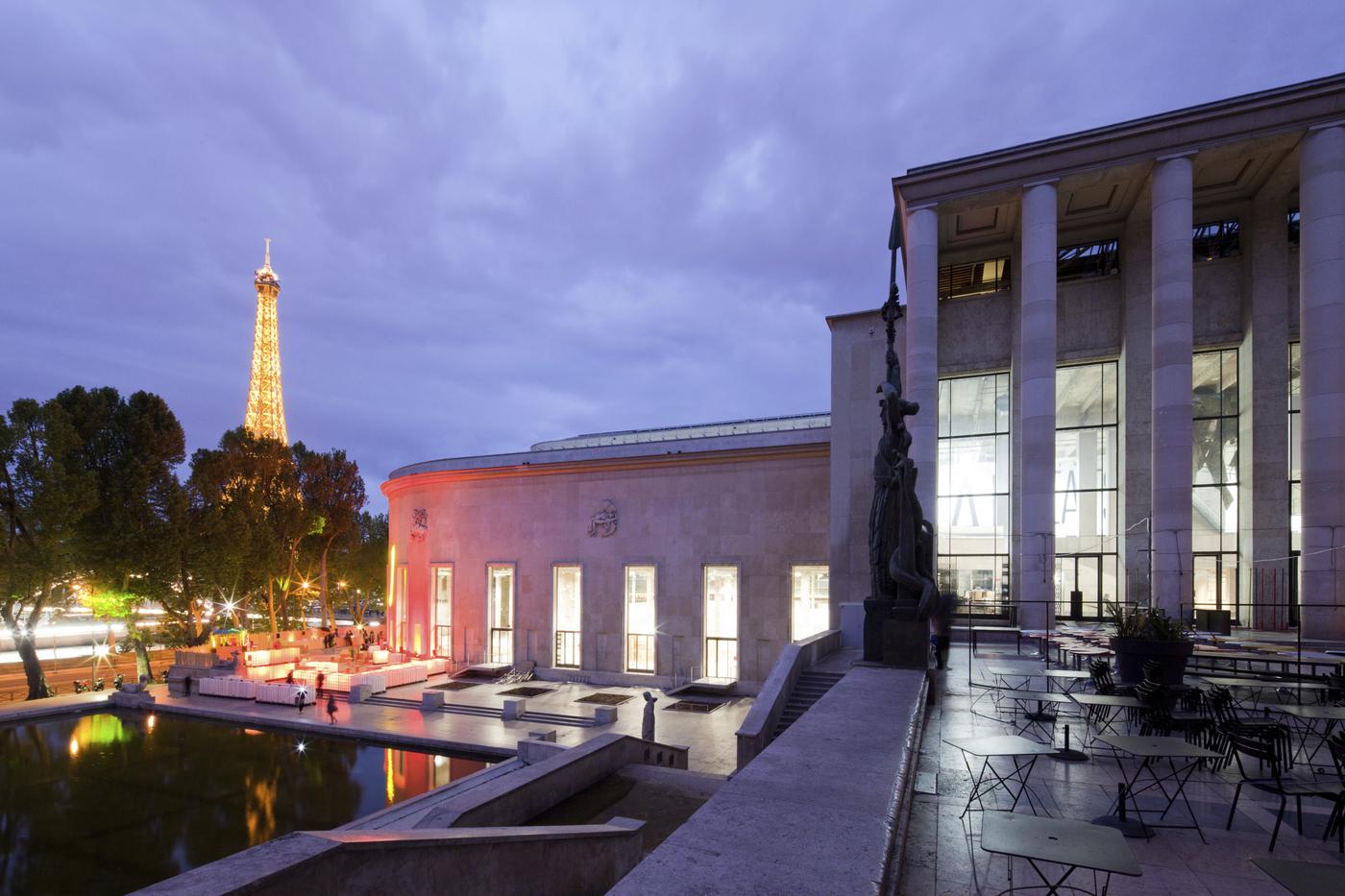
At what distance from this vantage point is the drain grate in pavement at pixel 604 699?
27516 millimetres

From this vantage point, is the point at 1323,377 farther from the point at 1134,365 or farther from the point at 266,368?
the point at 266,368

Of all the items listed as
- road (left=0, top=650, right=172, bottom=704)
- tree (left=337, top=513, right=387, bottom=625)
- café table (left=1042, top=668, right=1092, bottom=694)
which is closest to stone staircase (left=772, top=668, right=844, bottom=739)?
café table (left=1042, top=668, right=1092, bottom=694)

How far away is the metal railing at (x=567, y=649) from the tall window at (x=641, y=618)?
285 centimetres

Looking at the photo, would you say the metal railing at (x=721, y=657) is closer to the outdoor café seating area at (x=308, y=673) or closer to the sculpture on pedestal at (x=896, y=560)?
the outdoor café seating area at (x=308, y=673)

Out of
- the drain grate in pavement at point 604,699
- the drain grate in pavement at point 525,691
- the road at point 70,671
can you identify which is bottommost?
the road at point 70,671

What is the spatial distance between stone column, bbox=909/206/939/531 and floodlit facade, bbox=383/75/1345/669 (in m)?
0.09

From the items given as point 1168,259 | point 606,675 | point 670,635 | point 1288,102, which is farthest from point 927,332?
point 606,675

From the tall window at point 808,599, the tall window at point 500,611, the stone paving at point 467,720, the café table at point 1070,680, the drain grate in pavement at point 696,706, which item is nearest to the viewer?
the café table at point 1070,680

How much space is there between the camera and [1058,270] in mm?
28031

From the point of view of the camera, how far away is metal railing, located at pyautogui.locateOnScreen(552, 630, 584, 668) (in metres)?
33.8

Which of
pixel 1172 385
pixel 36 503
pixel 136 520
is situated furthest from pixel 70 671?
pixel 1172 385

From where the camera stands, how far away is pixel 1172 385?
21297 mm

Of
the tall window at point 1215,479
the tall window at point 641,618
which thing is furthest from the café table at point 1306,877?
A: the tall window at point 641,618

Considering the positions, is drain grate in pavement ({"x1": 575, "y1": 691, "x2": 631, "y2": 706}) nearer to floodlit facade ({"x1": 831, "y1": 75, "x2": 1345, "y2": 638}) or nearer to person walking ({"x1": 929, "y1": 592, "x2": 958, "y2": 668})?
floodlit facade ({"x1": 831, "y1": 75, "x2": 1345, "y2": 638})
